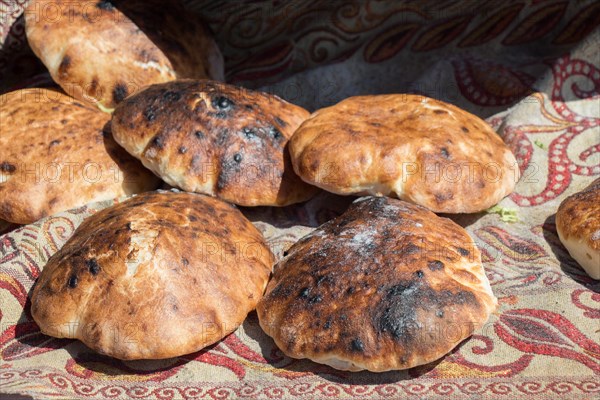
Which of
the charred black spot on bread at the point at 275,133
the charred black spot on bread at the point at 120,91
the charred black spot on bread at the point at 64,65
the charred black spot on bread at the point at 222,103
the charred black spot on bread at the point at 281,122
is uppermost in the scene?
the charred black spot on bread at the point at 64,65

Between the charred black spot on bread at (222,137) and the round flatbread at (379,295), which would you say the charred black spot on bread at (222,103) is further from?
the round flatbread at (379,295)

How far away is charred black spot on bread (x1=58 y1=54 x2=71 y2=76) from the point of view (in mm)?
4281

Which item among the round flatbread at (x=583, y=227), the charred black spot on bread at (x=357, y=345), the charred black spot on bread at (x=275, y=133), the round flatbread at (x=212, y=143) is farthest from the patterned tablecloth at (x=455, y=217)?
the charred black spot on bread at (x=275, y=133)

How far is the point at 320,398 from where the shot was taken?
2.92 meters

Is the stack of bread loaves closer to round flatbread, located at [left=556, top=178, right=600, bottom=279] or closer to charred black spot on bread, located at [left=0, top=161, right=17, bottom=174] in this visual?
charred black spot on bread, located at [left=0, top=161, right=17, bottom=174]

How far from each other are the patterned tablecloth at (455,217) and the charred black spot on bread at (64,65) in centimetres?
58

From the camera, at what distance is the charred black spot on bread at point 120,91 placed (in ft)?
14.4

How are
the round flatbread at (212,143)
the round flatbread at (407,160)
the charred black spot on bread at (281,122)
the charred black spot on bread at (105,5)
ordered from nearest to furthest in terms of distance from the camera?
1. the round flatbread at (407,160)
2. the round flatbread at (212,143)
3. the charred black spot on bread at (281,122)
4. the charred black spot on bread at (105,5)

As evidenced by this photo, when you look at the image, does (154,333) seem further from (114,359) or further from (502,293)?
(502,293)

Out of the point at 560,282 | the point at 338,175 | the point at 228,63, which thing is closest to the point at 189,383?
the point at 338,175

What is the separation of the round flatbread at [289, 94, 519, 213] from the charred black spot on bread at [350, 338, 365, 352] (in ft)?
3.14

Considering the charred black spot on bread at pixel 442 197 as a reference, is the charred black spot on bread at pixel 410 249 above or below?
below

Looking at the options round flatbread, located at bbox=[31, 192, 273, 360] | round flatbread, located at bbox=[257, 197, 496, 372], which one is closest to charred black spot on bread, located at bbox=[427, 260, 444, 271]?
round flatbread, located at bbox=[257, 197, 496, 372]

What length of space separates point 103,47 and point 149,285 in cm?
188
